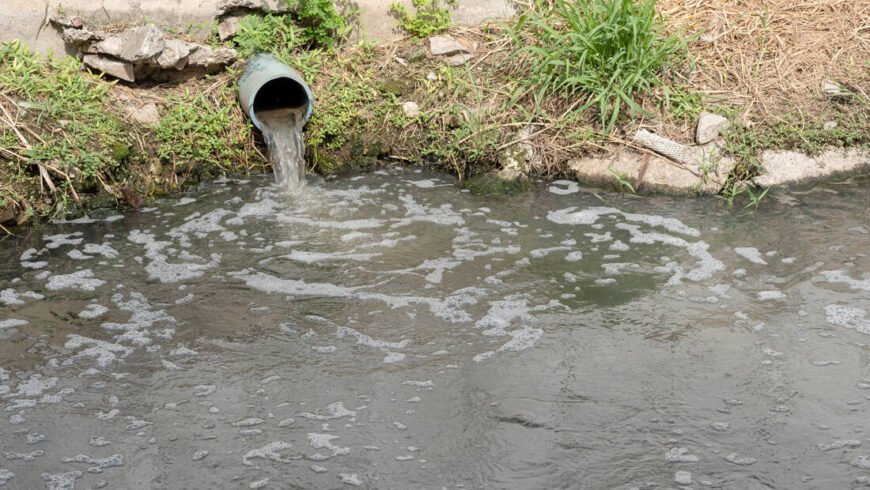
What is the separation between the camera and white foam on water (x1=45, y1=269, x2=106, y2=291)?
501 cm

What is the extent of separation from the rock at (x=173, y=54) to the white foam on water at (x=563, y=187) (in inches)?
109

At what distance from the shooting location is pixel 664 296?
4840 millimetres

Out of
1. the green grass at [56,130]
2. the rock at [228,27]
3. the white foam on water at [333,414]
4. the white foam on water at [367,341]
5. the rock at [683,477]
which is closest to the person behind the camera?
the rock at [683,477]

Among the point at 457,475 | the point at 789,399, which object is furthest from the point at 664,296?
the point at 457,475

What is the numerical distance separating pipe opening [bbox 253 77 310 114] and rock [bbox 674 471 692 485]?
4244 mm

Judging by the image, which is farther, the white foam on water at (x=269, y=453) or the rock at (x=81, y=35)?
the rock at (x=81, y=35)

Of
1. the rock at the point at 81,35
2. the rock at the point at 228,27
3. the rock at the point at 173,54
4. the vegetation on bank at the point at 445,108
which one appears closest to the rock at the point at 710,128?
the vegetation on bank at the point at 445,108

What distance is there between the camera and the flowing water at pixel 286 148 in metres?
6.38

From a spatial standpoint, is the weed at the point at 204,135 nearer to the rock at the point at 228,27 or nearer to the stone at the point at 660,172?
the rock at the point at 228,27

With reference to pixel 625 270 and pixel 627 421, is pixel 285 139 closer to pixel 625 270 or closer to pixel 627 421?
pixel 625 270

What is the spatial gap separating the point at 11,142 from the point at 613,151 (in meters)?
3.96

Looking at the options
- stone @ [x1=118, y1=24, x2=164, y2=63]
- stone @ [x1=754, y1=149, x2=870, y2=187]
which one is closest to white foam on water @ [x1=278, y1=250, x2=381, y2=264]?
stone @ [x1=118, y1=24, x2=164, y2=63]

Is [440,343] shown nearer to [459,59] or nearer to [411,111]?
[411,111]

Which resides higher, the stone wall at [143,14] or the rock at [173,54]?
the stone wall at [143,14]
